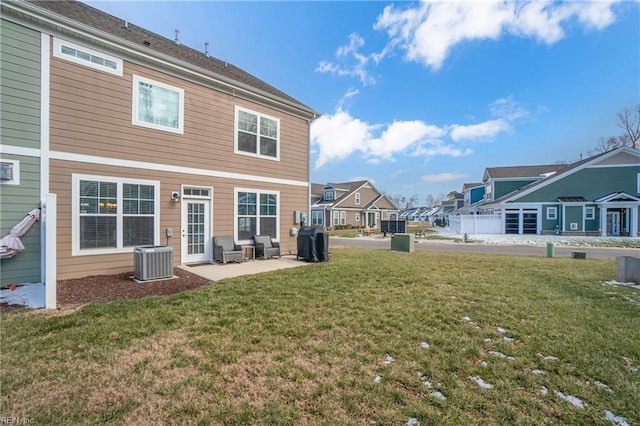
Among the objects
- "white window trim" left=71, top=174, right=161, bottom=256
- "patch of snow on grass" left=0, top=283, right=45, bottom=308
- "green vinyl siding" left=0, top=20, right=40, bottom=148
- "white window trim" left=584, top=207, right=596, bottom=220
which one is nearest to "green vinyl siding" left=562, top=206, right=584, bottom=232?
"white window trim" left=584, top=207, right=596, bottom=220

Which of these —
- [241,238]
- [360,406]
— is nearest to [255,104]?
[241,238]

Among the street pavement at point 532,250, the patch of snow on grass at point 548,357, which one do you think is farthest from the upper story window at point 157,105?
the street pavement at point 532,250

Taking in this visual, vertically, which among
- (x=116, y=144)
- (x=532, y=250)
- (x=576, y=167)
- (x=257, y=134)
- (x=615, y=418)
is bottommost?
(x=532, y=250)

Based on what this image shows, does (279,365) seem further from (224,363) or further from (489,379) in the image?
(489,379)

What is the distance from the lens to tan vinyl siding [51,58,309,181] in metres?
6.70

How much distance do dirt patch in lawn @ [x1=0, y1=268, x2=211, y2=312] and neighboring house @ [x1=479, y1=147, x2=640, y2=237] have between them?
89.0ft

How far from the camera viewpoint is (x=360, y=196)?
133 ft

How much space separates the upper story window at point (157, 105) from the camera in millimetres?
7770

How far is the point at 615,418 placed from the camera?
93.7 inches

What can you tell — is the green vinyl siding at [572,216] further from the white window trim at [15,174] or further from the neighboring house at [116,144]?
the white window trim at [15,174]

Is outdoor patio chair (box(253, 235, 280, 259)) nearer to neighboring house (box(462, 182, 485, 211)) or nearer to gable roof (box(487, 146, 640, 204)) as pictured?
gable roof (box(487, 146, 640, 204))

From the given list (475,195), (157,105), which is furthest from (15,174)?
(475,195)

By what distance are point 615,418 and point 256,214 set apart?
9626 mm

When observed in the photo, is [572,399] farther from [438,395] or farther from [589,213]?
[589,213]
